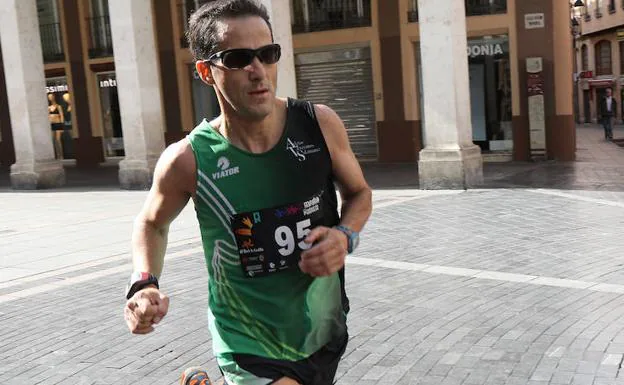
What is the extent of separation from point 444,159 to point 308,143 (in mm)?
11589

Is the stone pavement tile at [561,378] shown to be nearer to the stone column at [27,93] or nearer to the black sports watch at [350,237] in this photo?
the black sports watch at [350,237]

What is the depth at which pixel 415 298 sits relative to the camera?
6516 mm

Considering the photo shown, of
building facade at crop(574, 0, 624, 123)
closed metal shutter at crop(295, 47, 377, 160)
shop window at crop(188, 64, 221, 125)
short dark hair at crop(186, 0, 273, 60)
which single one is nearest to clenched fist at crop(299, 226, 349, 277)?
short dark hair at crop(186, 0, 273, 60)

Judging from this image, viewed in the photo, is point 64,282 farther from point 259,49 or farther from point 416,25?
point 416,25

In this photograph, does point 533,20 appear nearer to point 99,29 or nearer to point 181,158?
point 99,29

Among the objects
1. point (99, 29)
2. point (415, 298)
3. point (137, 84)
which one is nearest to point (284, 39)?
point (137, 84)

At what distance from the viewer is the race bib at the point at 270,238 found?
2574 mm

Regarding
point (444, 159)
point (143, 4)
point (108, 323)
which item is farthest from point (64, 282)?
point (143, 4)

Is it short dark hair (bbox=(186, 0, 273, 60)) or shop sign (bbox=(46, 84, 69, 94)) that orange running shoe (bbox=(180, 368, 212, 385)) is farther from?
shop sign (bbox=(46, 84, 69, 94))

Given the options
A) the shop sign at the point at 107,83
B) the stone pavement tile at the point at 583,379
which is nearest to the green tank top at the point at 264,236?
the stone pavement tile at the point at 583,379

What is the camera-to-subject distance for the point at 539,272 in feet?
23.8

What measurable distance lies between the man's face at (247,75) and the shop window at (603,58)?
49.6 m

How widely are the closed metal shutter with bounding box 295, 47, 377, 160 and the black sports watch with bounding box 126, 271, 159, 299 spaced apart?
18596 mm

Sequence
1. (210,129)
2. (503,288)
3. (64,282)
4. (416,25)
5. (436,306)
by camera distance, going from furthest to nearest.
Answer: (416,25) < (64,282) < (503,288) < (436,306) < (210,129)
